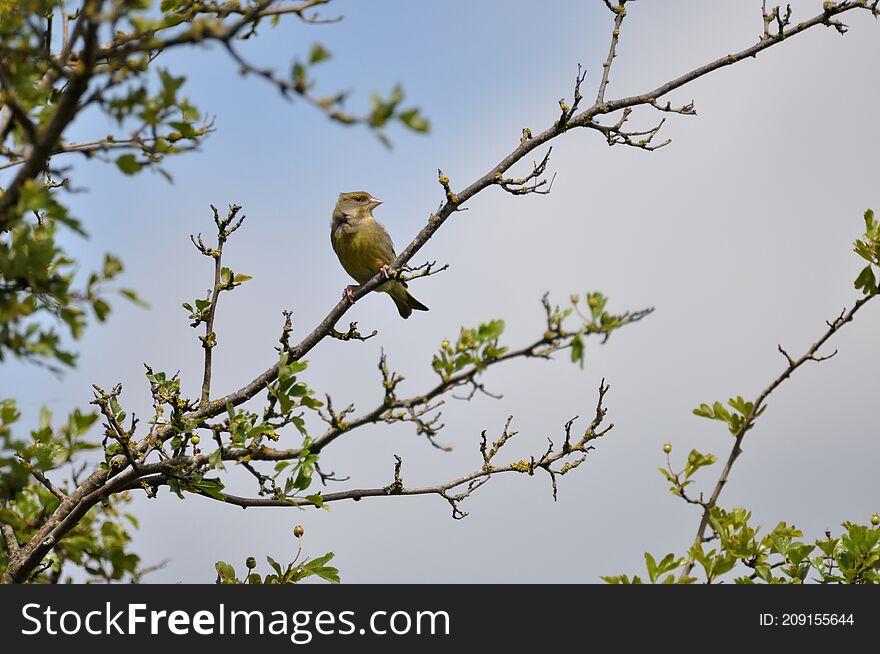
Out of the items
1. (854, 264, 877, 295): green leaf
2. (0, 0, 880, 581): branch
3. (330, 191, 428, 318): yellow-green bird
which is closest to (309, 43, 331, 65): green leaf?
(0, 0, 880, 581): branch

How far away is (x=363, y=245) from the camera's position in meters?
9.88

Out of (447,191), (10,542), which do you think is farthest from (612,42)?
(10,542)

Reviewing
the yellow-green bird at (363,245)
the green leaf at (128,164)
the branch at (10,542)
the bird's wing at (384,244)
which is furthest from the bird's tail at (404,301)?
the green leaf at (128,164)

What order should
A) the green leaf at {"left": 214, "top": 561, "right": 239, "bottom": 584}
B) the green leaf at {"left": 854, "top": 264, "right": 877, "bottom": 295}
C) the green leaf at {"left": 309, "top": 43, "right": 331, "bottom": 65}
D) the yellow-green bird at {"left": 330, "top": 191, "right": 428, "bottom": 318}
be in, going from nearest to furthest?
the green leaf at {"left": 309, "top": 43, "right": 331, "bottom": 65} < the green leaf at {"left": 854, "top": 264, "right": 877, "bottom": 295} < the green leaf at {"left": 214, "top": 561, "right": 239, "bottom": 584} < the yellow-green bird at {"left": 330, "top": 191, "right": 428, "bottom": 318}

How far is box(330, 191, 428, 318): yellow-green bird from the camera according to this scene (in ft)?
32.4

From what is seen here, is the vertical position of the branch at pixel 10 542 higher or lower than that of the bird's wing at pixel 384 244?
lower

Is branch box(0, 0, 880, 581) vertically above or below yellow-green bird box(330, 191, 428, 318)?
below

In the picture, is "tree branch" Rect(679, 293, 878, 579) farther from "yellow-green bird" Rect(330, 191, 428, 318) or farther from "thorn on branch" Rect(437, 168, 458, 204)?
"yellow-green bird" Rect(330, 191, 428, 318)

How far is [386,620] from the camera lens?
562 centimetres

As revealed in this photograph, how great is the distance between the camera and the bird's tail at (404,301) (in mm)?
9969

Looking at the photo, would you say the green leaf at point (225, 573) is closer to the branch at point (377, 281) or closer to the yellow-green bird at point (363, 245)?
the branch at point (377, 281)

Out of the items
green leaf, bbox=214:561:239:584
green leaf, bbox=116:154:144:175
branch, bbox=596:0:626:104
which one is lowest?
green leaf, bbox=214:561:239:584

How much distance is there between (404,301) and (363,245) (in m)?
0.72

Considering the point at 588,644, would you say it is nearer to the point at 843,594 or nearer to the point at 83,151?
the point at 843,594
